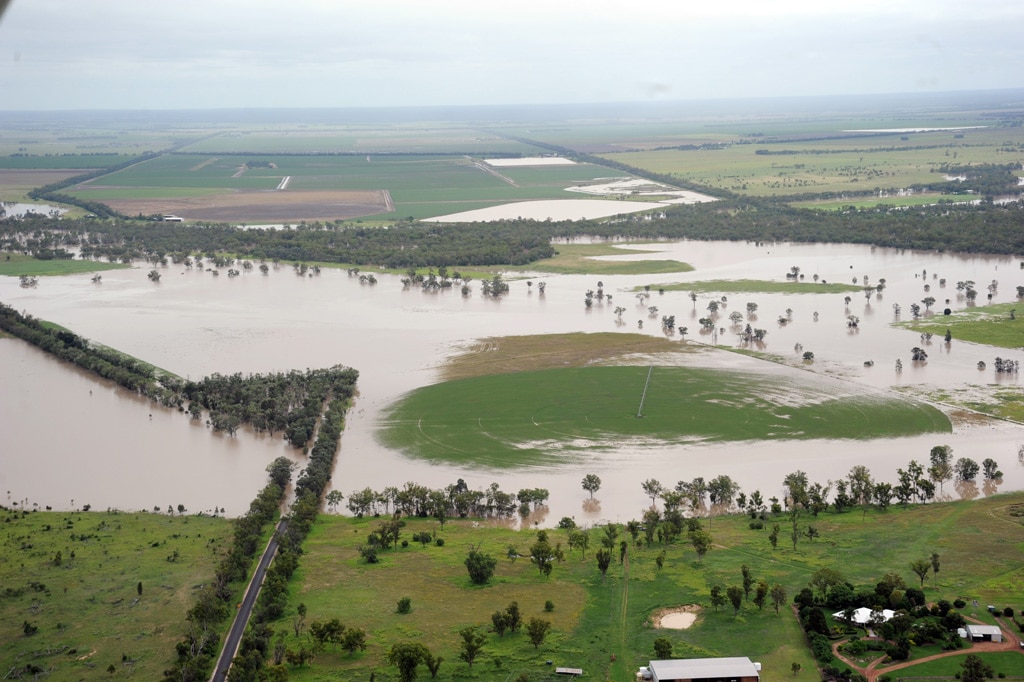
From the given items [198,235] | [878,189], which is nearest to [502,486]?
[198,235]

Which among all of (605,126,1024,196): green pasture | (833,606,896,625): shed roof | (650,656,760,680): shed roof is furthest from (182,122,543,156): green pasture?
(650,656,760,680): shed roof

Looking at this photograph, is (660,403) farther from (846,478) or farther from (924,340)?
(924,340)

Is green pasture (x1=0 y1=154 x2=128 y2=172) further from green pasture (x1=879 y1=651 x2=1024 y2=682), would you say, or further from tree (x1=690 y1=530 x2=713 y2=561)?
green pasture (x1=879 y1=651 x2=1024 y2=682)

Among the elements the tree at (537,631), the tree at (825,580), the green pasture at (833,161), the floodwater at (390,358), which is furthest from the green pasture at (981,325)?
the green pasture at (833,161)

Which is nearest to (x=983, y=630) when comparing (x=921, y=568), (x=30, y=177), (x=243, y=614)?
(x=921, y=568)

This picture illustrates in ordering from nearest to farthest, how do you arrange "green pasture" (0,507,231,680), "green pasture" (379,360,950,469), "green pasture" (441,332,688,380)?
"green pasture" (0,507,231,680)
"green pasture" (379,360,950,469)
"green pasture" (441,332,688,380)

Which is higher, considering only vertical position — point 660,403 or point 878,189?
point 878,189

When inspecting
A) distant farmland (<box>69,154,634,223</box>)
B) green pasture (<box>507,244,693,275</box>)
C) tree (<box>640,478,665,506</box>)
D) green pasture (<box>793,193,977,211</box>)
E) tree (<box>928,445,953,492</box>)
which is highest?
distant farmland (<box>69,154,634,223</box>)

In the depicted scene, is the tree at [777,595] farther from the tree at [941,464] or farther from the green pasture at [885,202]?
the green pasture at [885,202]
